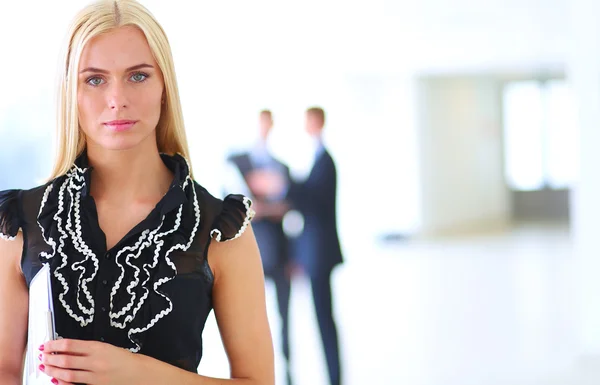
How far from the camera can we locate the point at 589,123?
5.40 m

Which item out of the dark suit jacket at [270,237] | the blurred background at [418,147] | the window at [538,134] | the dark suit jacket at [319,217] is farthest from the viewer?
the window at [538,134]

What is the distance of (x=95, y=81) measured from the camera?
1.17m

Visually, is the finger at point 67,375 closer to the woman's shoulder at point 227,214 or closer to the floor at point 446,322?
the woman's shoulder at point 227,214

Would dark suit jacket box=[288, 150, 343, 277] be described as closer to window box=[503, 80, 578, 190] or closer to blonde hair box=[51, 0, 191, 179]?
blonde hair box=[51, 0, 191, 179]

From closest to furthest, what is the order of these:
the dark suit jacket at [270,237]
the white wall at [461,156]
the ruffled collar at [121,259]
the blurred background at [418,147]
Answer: the ruffled collar at [121,259]
the dark suit jacket at [270,237]
the blurred background at [418,147]
the white wall at [461,156]

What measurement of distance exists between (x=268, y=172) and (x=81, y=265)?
451 centimetres

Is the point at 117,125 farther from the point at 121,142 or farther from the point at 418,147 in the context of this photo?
the point at 418,147

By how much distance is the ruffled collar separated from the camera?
1.15 m

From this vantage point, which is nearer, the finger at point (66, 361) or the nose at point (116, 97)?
the finger at point (66, 361)

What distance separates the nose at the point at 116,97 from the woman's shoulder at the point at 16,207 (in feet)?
0.56

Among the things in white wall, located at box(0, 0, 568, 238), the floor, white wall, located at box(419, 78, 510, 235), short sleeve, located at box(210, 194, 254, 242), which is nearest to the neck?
short sleeve, located at box(210, 194, 254, 242)

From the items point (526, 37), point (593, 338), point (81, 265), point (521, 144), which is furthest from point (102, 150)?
point (521, 144)

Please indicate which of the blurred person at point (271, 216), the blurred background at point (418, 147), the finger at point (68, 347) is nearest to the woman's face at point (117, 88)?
the blurred background at point (418, 147)

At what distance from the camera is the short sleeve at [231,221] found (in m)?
1.21
